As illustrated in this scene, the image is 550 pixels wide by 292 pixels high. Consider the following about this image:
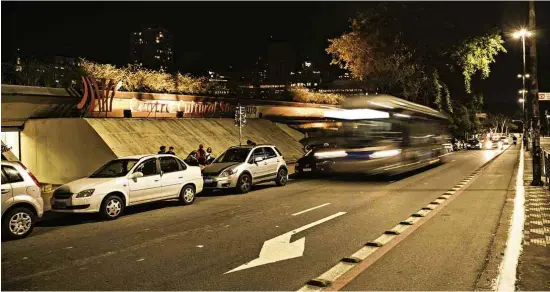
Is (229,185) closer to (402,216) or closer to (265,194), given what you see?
(265,194)

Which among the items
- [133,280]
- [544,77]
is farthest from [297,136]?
[544,77]

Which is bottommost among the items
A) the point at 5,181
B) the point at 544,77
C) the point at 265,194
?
the point at 265,194

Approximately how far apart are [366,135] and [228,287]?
13.0 meters

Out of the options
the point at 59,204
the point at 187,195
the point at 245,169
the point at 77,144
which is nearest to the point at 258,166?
the point at 245,169

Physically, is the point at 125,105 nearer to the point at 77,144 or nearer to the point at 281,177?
the point at 77,144

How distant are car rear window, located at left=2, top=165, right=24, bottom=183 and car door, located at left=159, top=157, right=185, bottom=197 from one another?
386 centimetres

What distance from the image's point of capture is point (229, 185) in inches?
627

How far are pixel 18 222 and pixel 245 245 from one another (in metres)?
4.73

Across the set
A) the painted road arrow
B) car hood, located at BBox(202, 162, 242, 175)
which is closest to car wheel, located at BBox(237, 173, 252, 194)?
car hood, located at BBox(202, 162, 242, 175)

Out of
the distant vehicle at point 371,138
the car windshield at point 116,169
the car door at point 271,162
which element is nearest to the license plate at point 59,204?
the car windshield at point 116,169

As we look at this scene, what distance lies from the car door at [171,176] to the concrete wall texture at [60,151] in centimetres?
641

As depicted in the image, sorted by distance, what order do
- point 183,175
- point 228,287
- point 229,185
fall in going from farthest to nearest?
1. point 229,185
2. point 183,175
3. point 228,287

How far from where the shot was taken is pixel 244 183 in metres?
16.5

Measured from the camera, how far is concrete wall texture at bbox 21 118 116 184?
62.1 ft
